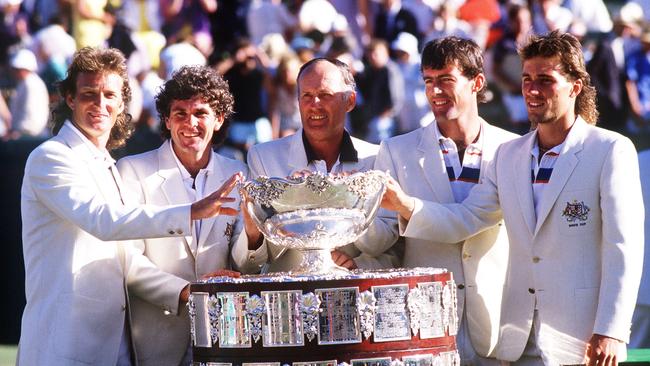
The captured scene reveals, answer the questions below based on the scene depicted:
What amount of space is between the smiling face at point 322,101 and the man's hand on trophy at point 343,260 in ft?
1.86

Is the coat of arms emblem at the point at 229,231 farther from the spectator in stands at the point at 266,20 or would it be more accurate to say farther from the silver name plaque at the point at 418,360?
the spectator in stands at the point at 266,20

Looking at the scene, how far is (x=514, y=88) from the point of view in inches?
406

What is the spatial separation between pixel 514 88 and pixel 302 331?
6.20 meters

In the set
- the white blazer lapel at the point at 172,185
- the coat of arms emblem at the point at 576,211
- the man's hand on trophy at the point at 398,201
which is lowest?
the coat of arms emblem at the point at 576,211

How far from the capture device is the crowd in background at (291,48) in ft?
33.4

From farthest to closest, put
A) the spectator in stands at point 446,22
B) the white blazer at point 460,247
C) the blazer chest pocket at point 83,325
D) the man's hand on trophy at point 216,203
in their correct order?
the spectator in stands at point 446,22, the white blazer at point 460,247, the blazer chest pocket at point 83,325, the man's hand on trophy at point 216,203

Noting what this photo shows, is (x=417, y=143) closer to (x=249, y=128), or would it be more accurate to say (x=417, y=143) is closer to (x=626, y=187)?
(x=626, y=187)

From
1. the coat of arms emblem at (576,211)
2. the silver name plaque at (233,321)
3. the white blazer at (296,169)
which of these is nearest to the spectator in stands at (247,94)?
the white blazer at (296,169)

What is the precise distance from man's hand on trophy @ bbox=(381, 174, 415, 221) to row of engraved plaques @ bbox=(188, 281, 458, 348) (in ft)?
1.91

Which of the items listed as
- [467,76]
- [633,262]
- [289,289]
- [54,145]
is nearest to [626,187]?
[633,262]

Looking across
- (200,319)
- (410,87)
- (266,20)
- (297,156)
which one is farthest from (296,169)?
(266,20)

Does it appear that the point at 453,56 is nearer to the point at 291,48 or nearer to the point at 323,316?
the point at 323,316

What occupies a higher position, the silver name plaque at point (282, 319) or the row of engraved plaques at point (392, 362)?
the silver name plaque at point (282, 319)

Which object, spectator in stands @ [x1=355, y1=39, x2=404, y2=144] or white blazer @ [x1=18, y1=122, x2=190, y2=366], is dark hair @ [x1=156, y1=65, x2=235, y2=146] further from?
spectator in stands @ [x1=355, y1=39, x2=404, y2=144]
